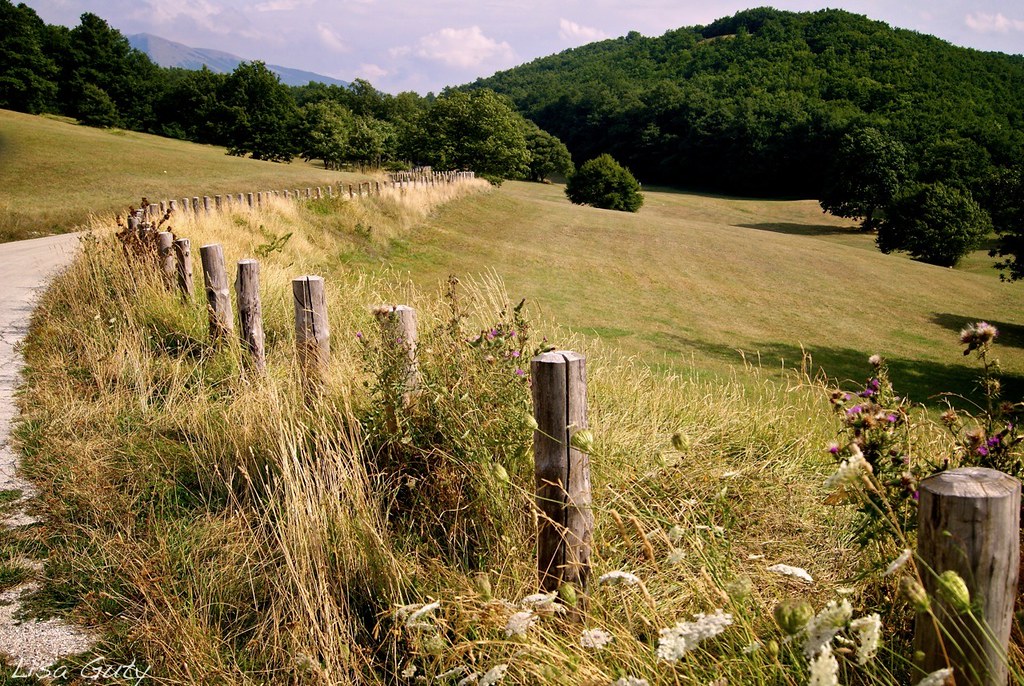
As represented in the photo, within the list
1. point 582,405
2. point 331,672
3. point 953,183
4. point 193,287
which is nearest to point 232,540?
point 331,672

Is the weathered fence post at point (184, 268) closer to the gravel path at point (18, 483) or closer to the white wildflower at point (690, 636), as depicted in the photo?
the gravel path at point (18, 483)

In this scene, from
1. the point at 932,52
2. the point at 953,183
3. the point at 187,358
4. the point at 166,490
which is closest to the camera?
the point at 166,490

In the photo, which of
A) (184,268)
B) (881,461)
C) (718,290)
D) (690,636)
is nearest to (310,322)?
(184,268)

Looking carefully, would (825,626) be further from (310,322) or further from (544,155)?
(544,155)

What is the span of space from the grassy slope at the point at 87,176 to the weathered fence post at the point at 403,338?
17.5 m

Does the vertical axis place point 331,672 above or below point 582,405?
below

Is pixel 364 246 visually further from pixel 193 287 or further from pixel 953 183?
pixel 953 183

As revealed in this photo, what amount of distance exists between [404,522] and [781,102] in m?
80.8

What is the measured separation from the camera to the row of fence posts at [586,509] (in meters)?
1.47

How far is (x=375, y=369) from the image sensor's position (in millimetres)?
3832

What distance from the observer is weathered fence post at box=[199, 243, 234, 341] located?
5.96 meters

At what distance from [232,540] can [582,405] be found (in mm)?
1912

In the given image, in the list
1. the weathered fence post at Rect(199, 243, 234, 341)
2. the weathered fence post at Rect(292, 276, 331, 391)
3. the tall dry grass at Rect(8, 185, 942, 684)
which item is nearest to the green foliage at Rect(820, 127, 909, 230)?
the tall dry grass at Rect(8, 185, 942, 684)

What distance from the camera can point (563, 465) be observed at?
2639mm
